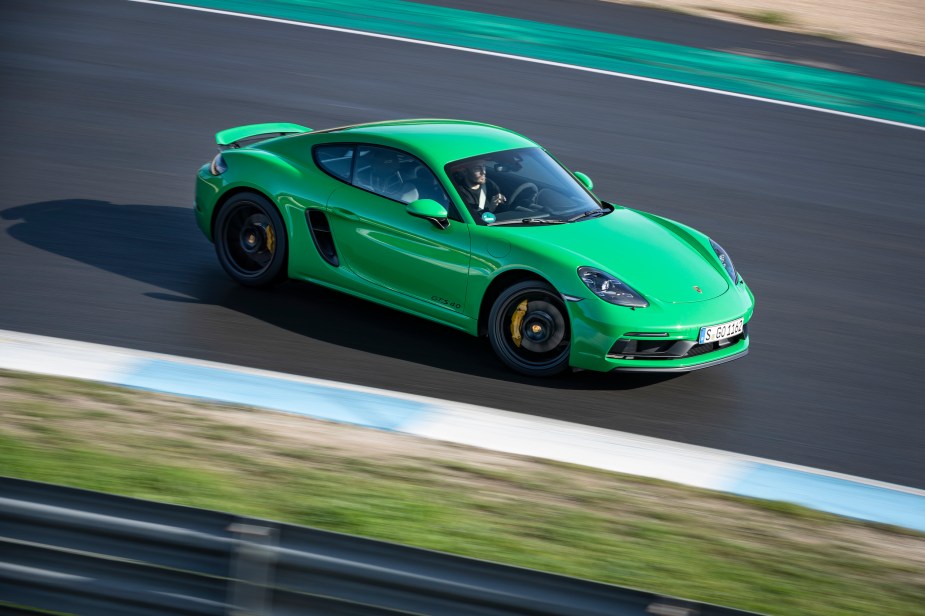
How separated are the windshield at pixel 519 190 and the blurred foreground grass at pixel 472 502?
6.75 feet

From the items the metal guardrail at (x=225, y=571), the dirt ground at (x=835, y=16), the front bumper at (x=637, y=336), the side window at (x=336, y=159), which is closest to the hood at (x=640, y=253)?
the front bumper at (x=637, y=336)

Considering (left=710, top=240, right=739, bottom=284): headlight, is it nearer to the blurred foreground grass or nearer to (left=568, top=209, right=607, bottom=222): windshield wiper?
(left=568, top=209, right=607, bottom=222): windshield wiper

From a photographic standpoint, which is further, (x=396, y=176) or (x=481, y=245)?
(x=396, y=176)

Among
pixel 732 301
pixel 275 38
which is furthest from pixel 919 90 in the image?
pixel 732 301

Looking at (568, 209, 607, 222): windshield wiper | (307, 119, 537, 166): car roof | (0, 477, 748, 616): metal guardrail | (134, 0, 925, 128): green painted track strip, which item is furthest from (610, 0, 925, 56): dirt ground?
(0, 477, 748, 616): metal guardrail

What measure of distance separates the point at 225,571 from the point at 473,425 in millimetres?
2929

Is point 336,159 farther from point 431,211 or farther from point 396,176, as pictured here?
point 431,211

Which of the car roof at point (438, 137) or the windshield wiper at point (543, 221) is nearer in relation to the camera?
the windshield wiper at point (543, 221)

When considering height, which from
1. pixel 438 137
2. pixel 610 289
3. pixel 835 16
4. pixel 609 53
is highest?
pixel 835 16

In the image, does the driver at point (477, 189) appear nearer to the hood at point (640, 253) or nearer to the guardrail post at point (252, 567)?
the hood at point (640, 253)

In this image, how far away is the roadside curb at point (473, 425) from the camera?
21.1ft

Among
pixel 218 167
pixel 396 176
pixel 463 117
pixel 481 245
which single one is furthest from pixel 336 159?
pixel 463 117

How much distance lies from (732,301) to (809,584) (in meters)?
2.91

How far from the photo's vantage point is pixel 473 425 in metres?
6.93
